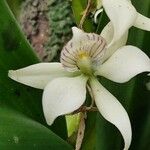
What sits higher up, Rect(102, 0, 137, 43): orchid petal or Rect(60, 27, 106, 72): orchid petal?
Rect(102, 0, 137, 43): orchid petal

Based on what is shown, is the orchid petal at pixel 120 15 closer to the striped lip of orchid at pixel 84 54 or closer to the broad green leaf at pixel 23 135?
the striped lip of orchid at pixel 84 54

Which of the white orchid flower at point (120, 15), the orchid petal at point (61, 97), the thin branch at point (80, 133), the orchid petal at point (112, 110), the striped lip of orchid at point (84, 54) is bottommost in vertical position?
the thin branch at point (80, 133)

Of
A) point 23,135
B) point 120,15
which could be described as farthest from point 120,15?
point 23,135

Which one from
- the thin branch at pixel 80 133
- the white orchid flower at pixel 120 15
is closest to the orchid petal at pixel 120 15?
the white orchid flower at pixel 120 15

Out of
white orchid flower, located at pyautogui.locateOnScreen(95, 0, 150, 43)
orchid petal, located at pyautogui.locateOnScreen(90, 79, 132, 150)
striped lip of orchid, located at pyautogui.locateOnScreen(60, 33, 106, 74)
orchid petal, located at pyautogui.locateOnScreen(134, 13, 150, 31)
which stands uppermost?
white orchid flower, located at pyautogui.locateOnScreen(95, 0, 150, 43)

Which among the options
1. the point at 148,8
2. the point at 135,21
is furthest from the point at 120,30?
the point at 148,8

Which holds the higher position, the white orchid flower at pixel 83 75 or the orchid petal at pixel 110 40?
the orchid petal at pixel 110 40

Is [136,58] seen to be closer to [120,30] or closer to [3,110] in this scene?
[120,30]

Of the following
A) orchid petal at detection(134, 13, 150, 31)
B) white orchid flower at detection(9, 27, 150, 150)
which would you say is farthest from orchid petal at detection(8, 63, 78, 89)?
orchid petal at detection(134, 13, 150, 31)

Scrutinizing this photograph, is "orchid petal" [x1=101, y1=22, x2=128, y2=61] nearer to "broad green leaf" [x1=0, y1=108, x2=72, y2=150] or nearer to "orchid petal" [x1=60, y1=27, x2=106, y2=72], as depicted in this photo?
"orchid petal" [x1=60, y1=27, x2=106, y2=72]
